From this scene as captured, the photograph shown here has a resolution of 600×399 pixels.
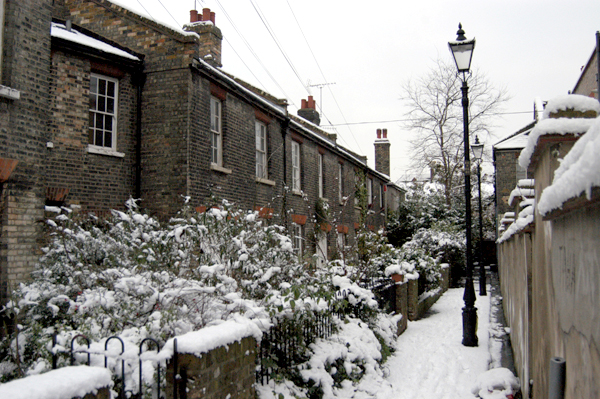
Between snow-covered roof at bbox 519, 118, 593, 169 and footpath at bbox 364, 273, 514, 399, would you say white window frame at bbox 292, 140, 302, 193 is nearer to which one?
footpath at bbox 364, 273, 514, 399

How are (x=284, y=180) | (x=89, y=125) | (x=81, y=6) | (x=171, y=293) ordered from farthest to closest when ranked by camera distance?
(x=284, y=180)
(x=81, y=6)
(x=89, y=125)
(x=171, y=293)

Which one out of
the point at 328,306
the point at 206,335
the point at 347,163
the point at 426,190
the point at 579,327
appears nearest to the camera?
the point at 579,327

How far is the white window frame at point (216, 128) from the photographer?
12695mm

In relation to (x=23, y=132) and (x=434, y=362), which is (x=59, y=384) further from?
(x=434, y=362)

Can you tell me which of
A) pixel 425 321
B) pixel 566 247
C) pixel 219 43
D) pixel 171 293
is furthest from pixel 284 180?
pixel 566 247

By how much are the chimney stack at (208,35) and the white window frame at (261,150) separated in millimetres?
2674

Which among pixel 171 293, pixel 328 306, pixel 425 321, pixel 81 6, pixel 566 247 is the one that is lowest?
pixel 425 321

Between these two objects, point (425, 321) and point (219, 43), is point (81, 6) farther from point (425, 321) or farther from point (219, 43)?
point (425, 321)

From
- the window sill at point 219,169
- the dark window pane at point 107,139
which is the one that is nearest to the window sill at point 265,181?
the window sill at point 219,169

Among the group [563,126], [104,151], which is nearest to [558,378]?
[563,126]

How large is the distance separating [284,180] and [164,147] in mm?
5778

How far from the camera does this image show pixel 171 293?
497cm

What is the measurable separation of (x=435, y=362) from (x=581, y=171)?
7.79m

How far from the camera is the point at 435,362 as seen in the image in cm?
884
